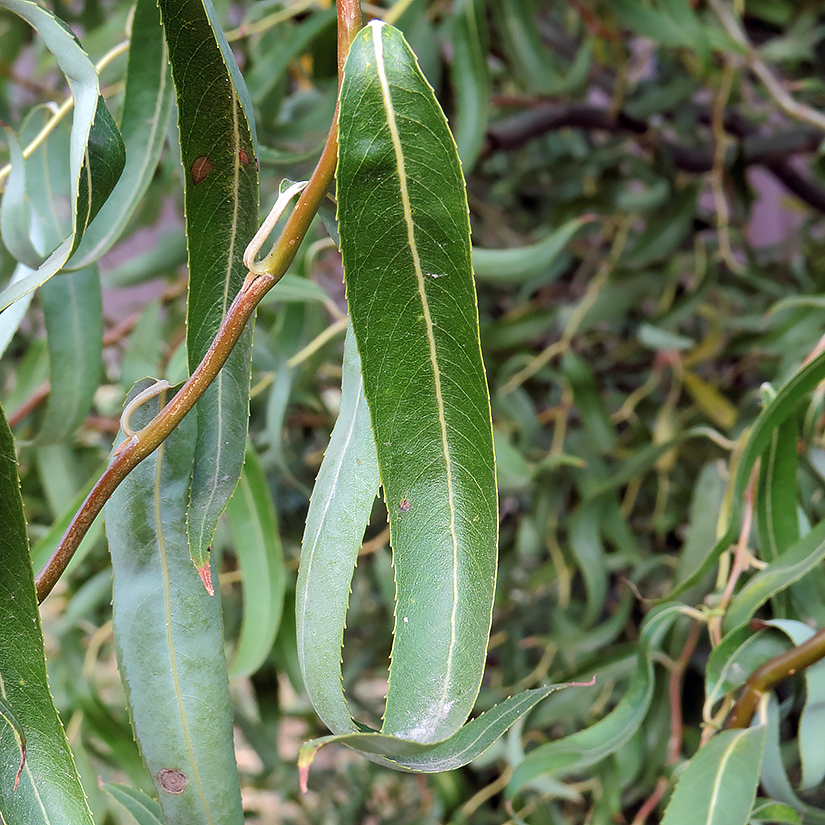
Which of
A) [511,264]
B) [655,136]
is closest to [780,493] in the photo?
[511,264]

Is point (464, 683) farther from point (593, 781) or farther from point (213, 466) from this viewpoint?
point (593, 781)

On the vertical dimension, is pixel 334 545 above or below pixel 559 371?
above

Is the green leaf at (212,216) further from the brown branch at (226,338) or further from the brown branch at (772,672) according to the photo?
the brown branch at (772,672)

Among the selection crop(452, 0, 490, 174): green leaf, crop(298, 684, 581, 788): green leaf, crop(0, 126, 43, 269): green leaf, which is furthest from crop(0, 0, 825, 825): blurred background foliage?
crop(298, 684, 581, 788): green leaf

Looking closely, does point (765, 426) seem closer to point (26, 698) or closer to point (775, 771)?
point (775, 771)

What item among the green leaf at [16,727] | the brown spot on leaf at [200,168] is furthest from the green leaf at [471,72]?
the green leaf at [16,727]

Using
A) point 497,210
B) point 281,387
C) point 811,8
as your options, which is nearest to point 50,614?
point 281,387

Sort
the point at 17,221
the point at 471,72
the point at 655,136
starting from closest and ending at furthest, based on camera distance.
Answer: the point at 17,221 → the point at 471,72 → the point at 655,136
